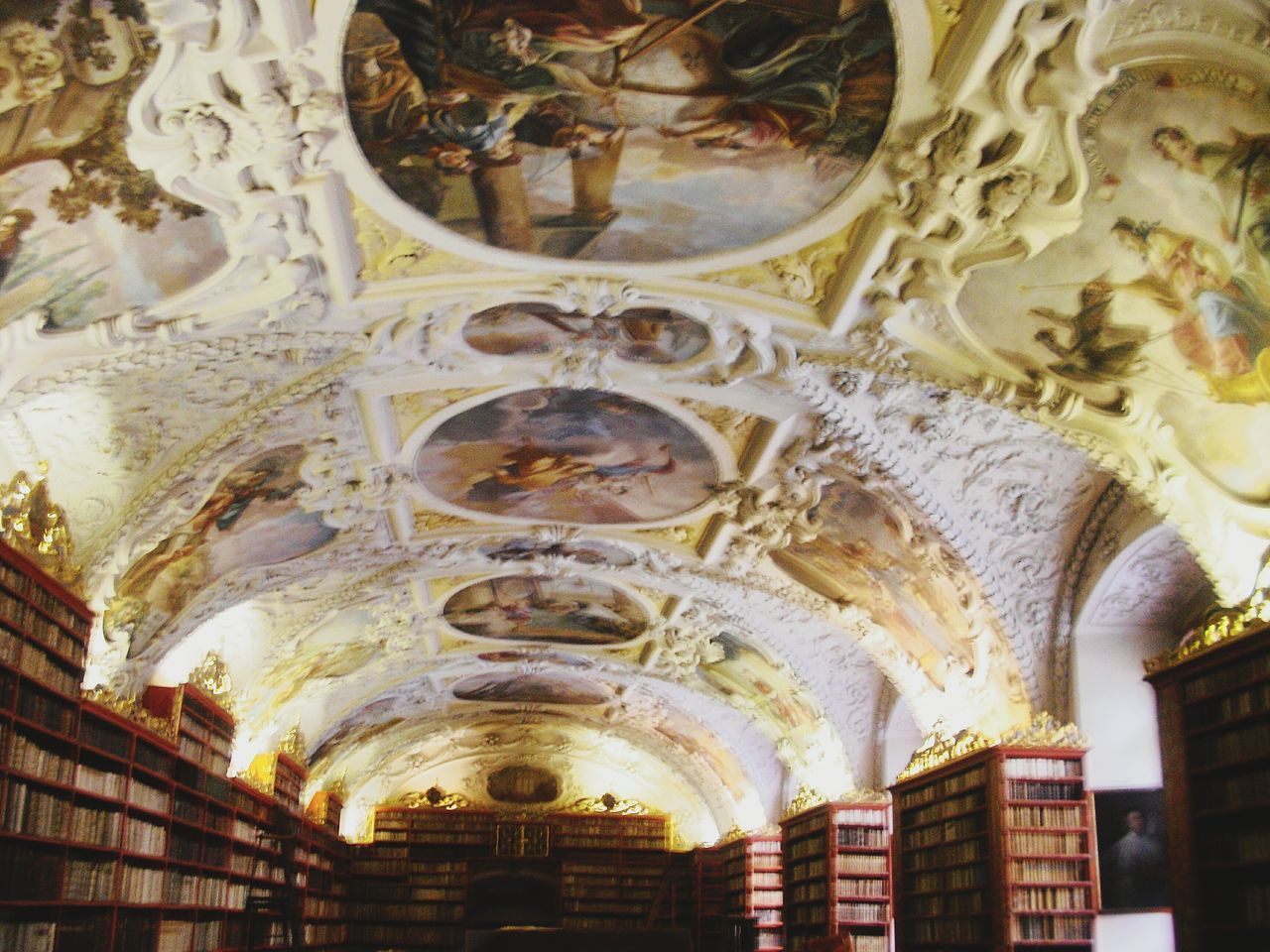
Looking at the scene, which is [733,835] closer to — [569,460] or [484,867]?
[484,867]

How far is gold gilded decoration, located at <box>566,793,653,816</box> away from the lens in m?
28.5

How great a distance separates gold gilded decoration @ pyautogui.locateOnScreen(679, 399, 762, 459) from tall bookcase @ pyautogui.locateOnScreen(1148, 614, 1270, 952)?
4.43 m

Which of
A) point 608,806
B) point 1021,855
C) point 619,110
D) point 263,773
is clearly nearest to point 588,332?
point 619,110

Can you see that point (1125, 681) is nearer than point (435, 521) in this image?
Yes

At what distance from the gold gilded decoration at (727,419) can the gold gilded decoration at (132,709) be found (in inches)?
232

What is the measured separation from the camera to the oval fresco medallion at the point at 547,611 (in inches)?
716

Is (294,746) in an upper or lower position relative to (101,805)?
upper

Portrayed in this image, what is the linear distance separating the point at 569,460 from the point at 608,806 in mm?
16629

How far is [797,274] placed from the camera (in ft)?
31.4

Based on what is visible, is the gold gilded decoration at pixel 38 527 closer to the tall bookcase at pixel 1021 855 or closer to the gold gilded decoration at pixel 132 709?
the gold gilded decoration at pixel 132 709

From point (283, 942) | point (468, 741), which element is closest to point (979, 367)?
point (283, 942)

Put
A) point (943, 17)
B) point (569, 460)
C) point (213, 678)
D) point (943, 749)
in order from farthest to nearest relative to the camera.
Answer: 1. point (213, 678)
2. point (569, 460)
3. point (943, 749)
4. point (943, 17)

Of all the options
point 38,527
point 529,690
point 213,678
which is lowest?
point 213,678

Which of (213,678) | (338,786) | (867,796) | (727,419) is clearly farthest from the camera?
(338,786)
